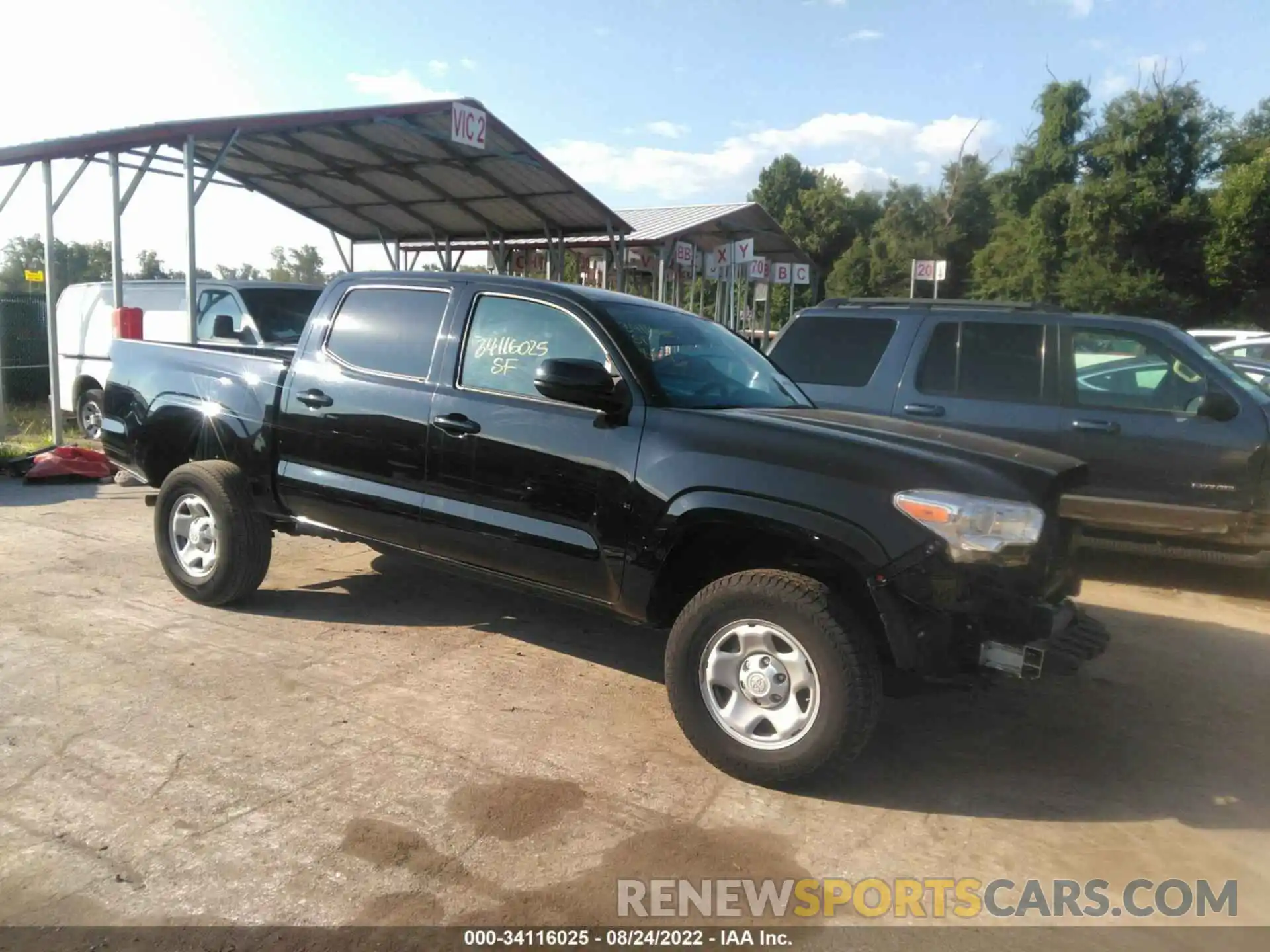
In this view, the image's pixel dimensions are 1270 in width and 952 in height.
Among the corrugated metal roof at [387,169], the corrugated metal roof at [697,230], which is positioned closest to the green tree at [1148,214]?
the corrugated metal roof at [697,230]

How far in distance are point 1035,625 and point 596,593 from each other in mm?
1718

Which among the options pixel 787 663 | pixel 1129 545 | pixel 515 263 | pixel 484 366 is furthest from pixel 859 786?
pixel 515 263

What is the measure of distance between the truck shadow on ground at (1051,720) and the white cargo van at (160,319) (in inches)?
212

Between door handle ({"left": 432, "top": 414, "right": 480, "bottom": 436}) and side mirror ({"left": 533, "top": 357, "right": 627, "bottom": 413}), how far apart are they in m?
0.51

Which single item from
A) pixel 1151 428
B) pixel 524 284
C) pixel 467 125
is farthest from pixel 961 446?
pixel 467 125

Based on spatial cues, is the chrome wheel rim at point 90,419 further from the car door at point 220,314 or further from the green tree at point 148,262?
the green tree at point 148,262

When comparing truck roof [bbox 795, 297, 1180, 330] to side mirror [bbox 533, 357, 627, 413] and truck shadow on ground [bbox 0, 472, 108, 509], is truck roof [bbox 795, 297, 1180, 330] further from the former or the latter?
truck shadow on ground [bbox 0, 472, 108, 509]

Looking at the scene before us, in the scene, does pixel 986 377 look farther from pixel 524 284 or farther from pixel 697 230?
pixel 697 230

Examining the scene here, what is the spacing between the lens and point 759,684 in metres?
3.42

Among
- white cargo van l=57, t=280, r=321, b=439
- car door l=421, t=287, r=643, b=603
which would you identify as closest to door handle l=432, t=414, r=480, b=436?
car door l=421, t=287, r=643, b=603

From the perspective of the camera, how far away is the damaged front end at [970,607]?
3.17m

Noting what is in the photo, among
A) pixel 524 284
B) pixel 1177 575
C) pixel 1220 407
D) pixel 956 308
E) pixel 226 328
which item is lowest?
pixel 1177 575

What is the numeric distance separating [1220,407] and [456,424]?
4.80 m

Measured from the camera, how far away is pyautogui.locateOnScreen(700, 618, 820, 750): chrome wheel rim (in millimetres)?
3346
